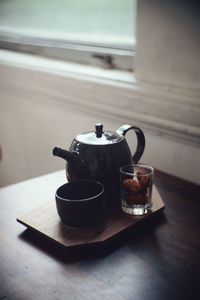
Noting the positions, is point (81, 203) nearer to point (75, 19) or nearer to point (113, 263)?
point (113, 263)

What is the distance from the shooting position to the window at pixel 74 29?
1144 millimetres

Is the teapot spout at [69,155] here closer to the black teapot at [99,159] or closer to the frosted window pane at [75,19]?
the black teapot at [99,159]

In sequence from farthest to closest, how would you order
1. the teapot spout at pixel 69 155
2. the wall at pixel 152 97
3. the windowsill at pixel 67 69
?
the windowsill at pixel 67 69 → the wall at pixel 152 97 → the teapot spout at pixel 69 155

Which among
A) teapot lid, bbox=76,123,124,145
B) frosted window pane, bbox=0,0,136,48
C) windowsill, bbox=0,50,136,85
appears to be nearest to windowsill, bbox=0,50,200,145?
windowsill, bbox=0,50,136,85

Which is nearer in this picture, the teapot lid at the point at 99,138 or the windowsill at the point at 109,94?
the teapot lid at the point at 99,138

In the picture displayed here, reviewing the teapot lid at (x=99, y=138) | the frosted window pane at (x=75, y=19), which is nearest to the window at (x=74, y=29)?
the frosted window pane at (x=75, y=19)

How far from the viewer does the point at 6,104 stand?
148cm

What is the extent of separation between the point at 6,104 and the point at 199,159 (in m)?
0.85

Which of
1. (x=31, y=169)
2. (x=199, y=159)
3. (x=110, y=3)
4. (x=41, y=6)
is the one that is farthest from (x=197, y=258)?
(x=41, y=6)

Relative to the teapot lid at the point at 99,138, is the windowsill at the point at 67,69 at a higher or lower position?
higher

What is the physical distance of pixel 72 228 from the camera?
63 centimetres

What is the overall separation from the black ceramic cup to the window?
556mm

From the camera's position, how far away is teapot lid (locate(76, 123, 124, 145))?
2.24ft

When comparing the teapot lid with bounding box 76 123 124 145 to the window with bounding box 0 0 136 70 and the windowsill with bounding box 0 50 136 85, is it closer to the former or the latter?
the windowsill with bounding box 0 50 136 85
